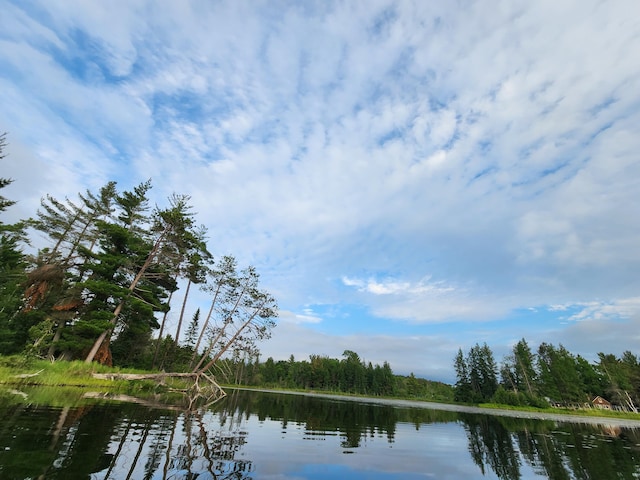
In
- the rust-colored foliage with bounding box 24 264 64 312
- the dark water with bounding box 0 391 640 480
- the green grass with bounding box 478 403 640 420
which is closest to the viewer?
the dark water with bounding box 0 391 640 480

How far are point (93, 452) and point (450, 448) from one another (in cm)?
1425

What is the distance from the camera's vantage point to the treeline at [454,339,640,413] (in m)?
77.2

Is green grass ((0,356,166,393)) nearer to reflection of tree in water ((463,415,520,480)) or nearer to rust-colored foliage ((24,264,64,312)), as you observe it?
rust-colored foliage ((24,264,64,312))

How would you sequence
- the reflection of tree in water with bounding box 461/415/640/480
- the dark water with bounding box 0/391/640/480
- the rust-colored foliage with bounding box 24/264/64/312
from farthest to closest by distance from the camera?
the rust-colored foliage with bounding box 24/264/64/312
the reflection of tree in water with bounding box 461/415/640/480
the dark water with bounding box 0/391/640/480

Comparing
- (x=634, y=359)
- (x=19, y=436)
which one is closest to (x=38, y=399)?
(x=19, y=436)

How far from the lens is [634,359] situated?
94.0 metres

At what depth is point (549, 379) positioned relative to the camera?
80438 millimetres

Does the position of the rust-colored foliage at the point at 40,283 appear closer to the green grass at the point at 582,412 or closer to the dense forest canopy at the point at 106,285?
the dense forest canopy at the point at 106,285

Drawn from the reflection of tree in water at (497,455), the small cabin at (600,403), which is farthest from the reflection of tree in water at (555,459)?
the small cabin at (600,403)

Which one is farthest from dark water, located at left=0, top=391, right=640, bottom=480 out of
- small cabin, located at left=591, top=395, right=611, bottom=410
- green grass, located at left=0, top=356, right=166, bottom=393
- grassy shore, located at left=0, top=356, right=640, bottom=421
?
small cabin, located at left=591, top=395, right=611, bottom=410

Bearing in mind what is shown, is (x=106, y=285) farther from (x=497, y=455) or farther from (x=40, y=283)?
(x=497, y=455)

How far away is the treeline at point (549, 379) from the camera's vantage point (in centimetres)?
7725

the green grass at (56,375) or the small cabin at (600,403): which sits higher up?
the small cabin at (600,403)

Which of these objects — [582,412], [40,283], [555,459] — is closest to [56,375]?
[40,283]
